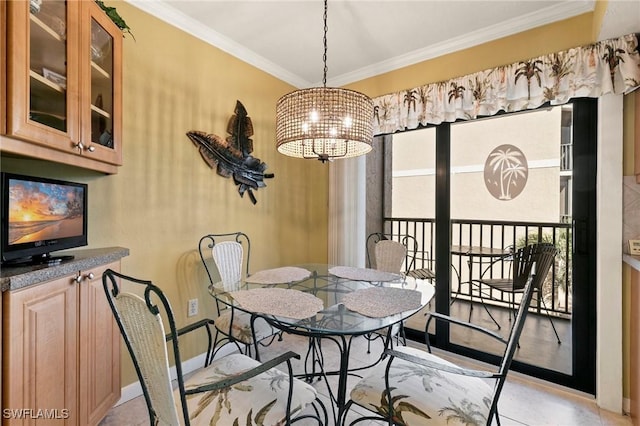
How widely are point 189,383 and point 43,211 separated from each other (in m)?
1.05

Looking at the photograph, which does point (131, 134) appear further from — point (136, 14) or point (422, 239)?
point (422, 239)

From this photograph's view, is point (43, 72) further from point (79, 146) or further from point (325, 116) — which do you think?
point (325, 116)

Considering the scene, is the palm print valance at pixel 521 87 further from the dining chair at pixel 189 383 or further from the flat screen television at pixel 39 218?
the flat screen television at pixel 39 218

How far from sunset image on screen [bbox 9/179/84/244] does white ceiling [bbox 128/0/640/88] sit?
4.57ft

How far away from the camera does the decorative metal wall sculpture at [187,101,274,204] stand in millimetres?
2436

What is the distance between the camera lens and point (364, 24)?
2.27 m

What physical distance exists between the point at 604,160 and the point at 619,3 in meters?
0.87

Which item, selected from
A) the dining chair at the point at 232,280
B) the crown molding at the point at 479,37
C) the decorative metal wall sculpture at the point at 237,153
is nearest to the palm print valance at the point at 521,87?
the crown molding at the point at 479,37

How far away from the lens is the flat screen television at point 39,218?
121 centimetres

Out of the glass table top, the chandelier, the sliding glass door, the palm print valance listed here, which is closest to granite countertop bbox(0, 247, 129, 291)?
the glass table top

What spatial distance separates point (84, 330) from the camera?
1.46 m

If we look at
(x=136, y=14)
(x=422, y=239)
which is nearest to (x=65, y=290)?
(x=136, y=14)

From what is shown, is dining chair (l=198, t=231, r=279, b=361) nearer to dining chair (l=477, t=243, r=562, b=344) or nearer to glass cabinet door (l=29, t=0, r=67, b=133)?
glass cabinet door (l=29, t=0, r=67, b=133)

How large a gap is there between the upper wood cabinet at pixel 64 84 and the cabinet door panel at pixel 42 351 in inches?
23.5
